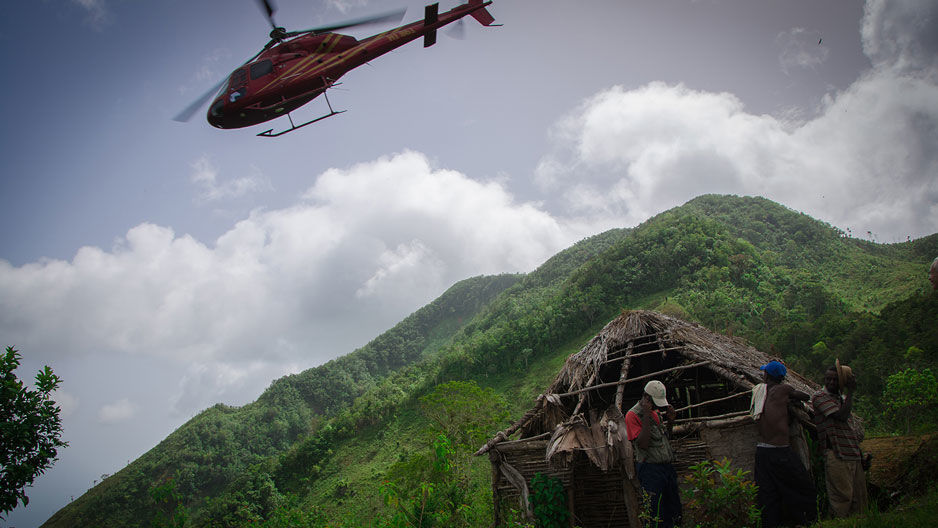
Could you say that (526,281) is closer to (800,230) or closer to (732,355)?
(800,230)

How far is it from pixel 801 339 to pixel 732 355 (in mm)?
25236

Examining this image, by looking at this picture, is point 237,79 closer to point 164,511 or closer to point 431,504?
point 164,511

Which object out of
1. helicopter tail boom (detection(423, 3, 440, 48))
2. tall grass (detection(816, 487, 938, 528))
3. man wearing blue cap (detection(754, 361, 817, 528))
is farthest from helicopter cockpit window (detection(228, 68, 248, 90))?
tall grass (detection(816, 487, 938, 528))

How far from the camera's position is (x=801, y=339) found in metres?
27.7

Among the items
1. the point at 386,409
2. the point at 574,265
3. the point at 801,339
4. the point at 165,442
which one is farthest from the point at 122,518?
the point at 574,265

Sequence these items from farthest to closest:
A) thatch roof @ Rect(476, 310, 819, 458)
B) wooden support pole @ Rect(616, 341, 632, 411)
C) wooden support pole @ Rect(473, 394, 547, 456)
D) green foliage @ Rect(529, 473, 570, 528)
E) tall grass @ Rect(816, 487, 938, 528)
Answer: wooden support pole @ Rect(473, 394, 547, 456), wooden support pole @ Rect(616, 341, 632, 411), green foliage @ Rect(529, 473, 570, 528), thatch roof @ Rect(476, 310, 819, 458), tall grass @ Rect(816, 487, 938, 528)

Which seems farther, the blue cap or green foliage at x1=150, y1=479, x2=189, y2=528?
green foliage at x1=150, y1=479, x2=189, y2=528

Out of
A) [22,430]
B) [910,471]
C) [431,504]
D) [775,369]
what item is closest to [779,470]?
[775,369]

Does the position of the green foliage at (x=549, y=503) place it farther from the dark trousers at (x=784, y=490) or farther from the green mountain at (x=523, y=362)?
the dark trousers at (x=784, y=490)

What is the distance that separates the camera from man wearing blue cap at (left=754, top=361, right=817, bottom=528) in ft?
15.2

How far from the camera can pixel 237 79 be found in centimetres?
997

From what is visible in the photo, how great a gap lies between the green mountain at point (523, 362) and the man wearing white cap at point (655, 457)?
13.5 ft

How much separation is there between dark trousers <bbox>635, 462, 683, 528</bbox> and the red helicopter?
8.86 meters

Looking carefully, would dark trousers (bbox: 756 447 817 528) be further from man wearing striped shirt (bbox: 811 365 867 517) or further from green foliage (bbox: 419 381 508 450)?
green foliage (bbox: 419 381 508 450)
